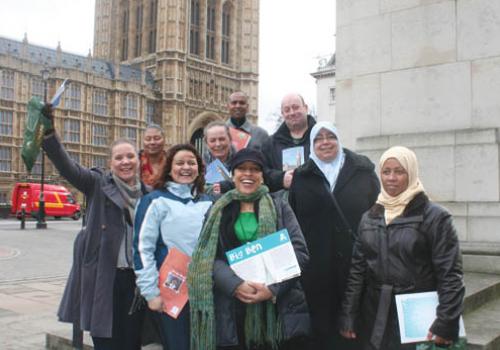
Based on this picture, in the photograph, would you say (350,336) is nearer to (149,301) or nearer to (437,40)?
(149,301)

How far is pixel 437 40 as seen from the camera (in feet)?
19.2

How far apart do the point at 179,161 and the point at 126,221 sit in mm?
570

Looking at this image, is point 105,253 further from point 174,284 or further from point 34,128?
point 34,128

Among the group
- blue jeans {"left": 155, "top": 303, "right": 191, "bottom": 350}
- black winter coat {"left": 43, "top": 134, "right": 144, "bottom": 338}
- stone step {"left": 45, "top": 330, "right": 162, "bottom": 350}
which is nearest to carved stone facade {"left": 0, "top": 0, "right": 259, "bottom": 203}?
stone step {"left": 45, "top": 330, "right": 162, "bottom": 350}

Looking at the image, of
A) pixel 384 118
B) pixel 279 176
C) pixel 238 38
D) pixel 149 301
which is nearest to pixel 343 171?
pixel 279 176

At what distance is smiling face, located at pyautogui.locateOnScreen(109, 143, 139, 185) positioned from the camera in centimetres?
351

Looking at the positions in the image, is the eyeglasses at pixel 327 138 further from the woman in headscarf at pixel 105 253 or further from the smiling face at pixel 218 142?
the woman in headscarf at pixel 105 253

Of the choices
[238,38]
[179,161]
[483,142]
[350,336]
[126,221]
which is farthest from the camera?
[238,38]

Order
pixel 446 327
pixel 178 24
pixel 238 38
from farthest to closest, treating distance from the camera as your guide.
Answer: pixel 238 38 < pixel 178 24 < pixel 446 327

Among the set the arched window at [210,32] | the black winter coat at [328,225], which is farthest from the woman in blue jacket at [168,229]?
the arched window at [210,32]

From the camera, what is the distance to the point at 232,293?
2.83 m

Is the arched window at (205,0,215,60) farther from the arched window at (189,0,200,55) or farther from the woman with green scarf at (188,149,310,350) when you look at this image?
the woman with green scarf at (188,149,310,350)

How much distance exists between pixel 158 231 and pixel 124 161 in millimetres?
618

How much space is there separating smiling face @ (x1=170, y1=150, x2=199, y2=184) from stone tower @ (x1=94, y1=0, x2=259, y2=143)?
58.9 m
